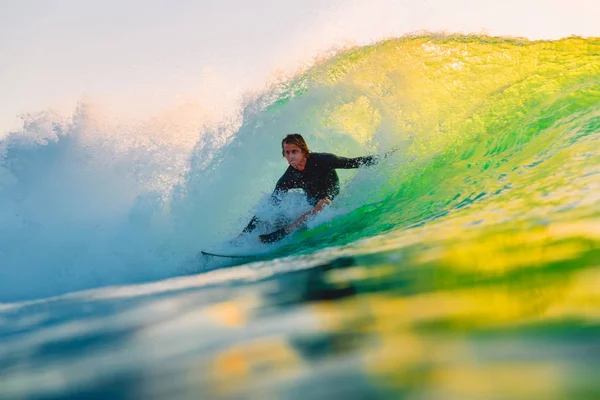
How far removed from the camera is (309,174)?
20.9 ft

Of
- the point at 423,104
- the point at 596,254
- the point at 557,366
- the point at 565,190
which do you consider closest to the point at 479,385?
the point at 557,366

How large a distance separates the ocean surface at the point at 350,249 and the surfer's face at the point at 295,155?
0.69 meters

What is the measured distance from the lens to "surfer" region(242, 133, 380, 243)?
6.23m

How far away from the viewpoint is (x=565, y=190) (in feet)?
13.2

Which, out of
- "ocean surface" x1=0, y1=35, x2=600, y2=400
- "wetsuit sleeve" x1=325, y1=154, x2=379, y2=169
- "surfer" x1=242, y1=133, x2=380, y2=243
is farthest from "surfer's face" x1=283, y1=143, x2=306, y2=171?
"ocean surface" x1=0, y1=35, x2=600, y2=400

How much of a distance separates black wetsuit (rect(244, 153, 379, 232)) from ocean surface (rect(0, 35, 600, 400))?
12.3 inches

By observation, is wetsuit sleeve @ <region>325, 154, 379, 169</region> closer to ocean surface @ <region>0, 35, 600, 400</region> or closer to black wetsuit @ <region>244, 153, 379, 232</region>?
black wetsuit @ <region>244, 153, 379, 232</region>

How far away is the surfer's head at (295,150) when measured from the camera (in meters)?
6.21

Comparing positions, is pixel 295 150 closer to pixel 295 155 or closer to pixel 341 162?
pixel 295 155

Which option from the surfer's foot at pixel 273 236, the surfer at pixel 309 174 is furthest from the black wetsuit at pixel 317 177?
the surfer's foot at pixel 273 236

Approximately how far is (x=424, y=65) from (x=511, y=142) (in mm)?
4217

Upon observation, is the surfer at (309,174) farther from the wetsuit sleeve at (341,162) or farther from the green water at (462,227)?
the green water at (462,227)

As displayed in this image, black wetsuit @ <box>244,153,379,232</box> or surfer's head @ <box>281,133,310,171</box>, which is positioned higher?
surfer's head @ <box>281,133,310,171</box>

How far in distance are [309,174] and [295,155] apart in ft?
0.93
